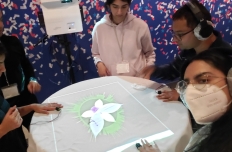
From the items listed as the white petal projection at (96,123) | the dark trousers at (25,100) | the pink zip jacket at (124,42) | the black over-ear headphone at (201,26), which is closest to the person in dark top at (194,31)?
the black over-ear headphone at (201,26)

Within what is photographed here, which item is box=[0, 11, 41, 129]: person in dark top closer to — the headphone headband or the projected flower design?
the projected flower design

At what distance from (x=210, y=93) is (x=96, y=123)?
2.28 ft

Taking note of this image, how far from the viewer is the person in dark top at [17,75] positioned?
1.92 meters

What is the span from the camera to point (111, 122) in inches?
57.1


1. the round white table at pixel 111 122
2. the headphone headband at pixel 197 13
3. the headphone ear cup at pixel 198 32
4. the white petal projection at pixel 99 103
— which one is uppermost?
the headphone headband at pixel 197 13

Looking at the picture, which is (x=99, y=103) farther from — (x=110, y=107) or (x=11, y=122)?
(x=11, y=122)

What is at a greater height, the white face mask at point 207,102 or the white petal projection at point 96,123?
the white face mask at point 207,102

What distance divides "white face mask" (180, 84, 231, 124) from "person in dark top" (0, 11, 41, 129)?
54.1 inches

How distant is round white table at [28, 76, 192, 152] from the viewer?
4.22ft

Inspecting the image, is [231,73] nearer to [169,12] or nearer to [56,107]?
[56,107]

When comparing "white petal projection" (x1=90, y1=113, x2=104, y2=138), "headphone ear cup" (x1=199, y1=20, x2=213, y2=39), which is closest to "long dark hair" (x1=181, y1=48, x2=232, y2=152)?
"headphone ear cup" (x1=199, y1=20, x2=213, y2=39)

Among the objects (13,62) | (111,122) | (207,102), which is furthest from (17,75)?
(207,102)

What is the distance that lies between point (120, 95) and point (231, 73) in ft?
2.92

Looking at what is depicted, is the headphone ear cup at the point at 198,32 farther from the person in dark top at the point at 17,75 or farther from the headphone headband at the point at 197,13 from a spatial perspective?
the person in dark top at the point at 17,75
